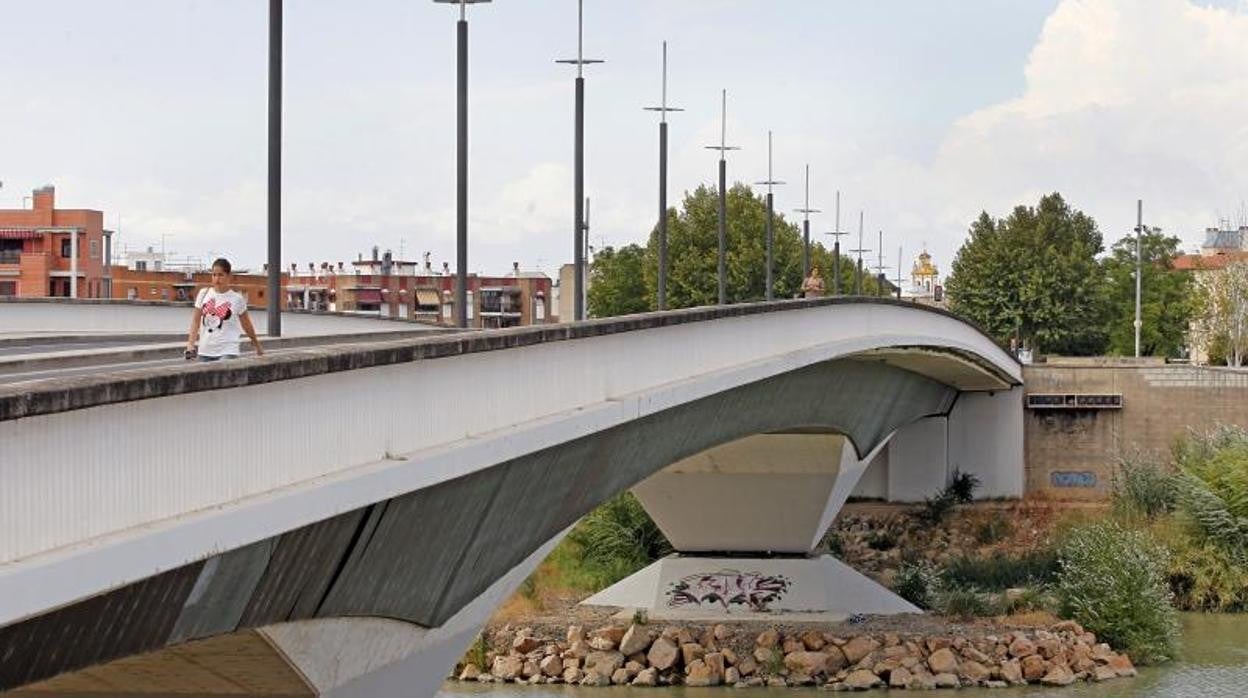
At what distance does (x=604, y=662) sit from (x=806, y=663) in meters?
3.83

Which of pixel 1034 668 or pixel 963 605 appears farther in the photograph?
pixel 963 605

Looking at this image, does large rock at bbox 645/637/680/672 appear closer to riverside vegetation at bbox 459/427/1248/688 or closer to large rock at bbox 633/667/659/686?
riverside vegetation at bbox 459/427/1248/688

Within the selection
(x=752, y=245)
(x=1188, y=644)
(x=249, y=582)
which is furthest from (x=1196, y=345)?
(x=249, y=582)

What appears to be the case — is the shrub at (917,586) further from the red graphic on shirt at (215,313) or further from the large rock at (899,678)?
the red graphic on shirt at (215,313)

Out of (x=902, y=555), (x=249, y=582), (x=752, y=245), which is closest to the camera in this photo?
(x=249, y=582)

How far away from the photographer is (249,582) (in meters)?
12.2

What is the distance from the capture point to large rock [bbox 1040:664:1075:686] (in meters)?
40.3

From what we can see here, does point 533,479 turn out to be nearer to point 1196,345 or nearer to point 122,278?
point 122,278

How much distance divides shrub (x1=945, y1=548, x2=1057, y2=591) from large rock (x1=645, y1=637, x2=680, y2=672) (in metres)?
12.4

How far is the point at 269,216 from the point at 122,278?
224 ft

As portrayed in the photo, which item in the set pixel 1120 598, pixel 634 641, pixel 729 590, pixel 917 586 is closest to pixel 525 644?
pixel 634 641

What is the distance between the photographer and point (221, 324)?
1469 cm

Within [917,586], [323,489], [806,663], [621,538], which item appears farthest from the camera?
[621,538]

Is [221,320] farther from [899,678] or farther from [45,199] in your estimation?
[45,199]
